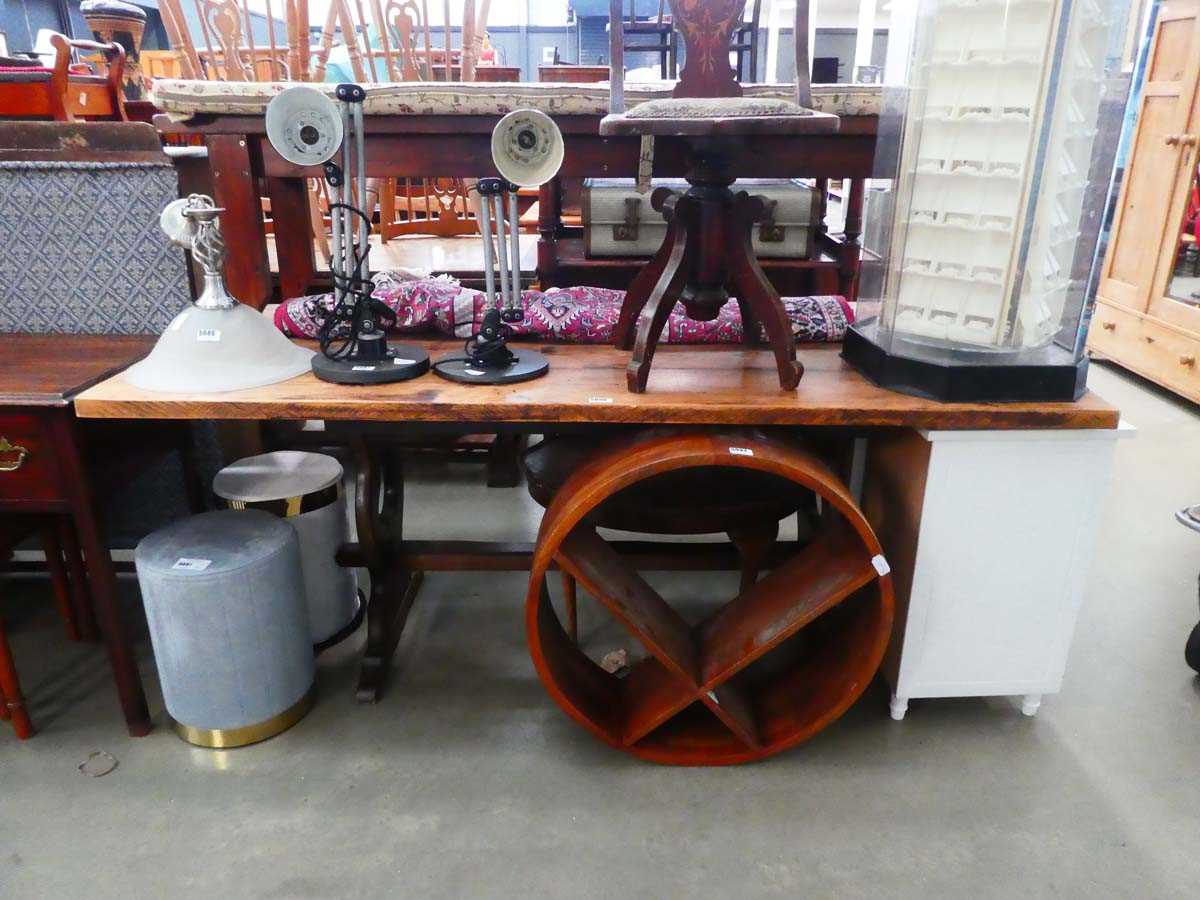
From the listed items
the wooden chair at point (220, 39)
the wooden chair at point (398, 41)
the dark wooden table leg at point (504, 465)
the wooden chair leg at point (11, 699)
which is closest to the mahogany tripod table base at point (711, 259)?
the wooden chair leg at point (11, 699)

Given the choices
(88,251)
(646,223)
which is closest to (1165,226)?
(646,223)

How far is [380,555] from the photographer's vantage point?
1802mm

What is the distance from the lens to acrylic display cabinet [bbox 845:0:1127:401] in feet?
4.27

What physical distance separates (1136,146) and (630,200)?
109 inches

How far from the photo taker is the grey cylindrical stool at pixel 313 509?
180 centimetres

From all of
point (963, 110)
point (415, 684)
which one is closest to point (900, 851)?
point (415, 684)

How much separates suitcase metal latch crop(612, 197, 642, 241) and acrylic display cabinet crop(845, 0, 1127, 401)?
1154mm

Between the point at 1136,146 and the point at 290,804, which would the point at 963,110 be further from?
the point at 1136,146

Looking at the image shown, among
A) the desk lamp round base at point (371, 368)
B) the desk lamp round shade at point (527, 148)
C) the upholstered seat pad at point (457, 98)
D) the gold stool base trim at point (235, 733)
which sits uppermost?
the upholstered seat pad at point (457, 98)

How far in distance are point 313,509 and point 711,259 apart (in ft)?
3.26

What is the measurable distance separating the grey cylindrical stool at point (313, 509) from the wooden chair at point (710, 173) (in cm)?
79

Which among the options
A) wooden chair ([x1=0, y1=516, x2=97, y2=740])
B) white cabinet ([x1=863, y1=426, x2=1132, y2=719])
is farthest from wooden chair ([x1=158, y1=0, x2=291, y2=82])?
white cabinet ([x1=863, y1=426, x2=1132, y2=719])

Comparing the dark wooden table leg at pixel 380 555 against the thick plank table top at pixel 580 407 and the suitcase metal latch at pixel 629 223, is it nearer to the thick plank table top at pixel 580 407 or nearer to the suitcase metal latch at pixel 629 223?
the thick plank table top at pixel 580 407

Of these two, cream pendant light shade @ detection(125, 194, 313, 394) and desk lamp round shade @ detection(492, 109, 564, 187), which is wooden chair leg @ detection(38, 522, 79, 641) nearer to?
cream pendant light shade @ detection(125, 194, 313, 394)
